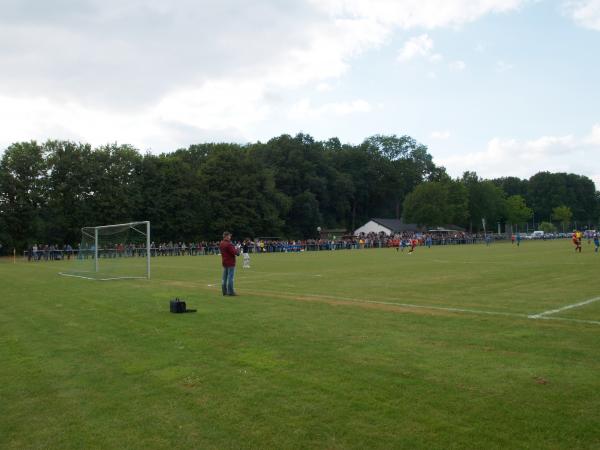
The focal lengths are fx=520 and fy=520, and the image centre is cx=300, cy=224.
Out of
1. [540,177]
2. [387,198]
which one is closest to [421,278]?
[387,198]

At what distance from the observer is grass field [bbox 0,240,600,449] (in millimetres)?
4590

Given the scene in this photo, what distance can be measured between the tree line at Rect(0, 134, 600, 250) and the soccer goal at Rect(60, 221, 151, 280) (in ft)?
104

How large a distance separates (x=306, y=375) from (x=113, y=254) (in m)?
21.5

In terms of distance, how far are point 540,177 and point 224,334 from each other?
158512 millimetres

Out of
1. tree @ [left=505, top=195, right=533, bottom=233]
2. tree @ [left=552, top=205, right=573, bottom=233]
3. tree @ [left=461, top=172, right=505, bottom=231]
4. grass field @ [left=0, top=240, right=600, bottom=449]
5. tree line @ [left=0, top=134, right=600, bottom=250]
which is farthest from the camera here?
tree @ [left=552, top=205, right=573, bottom=233]

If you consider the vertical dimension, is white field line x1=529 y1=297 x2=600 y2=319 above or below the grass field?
above

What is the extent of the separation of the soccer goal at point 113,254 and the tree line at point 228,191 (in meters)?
31.8

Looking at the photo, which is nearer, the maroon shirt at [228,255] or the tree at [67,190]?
the maroon shirt at [228,255]

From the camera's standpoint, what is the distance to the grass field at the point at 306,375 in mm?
4590

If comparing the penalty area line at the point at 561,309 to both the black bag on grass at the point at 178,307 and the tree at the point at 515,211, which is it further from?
the tree at the point at 515,211

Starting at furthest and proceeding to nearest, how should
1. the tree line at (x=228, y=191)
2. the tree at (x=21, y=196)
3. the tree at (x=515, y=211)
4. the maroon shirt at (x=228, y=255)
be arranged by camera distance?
the tree at (x=515, y=211)
the tree line at (x=228, y=191)
the tree at (x=21, y=196)
the maroon shirt at (x=228, y=255)

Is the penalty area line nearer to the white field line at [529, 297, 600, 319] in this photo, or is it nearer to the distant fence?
the white field line at [529, 297, 600, 319]

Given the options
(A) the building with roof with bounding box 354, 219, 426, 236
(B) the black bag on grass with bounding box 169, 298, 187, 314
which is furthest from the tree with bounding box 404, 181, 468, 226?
(B) the black bag on grass with bounding box 169, 298, 187, 314

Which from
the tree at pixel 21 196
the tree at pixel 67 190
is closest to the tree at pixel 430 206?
the tree at pixel 67 190
